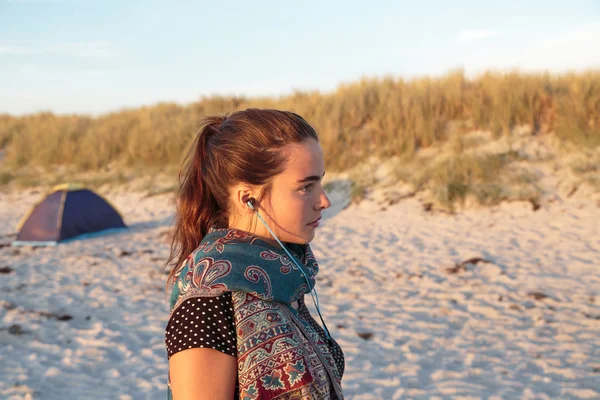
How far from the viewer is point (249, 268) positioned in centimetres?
139

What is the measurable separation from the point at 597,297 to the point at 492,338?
1651mm

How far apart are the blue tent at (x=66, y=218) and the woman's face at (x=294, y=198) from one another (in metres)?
8.81

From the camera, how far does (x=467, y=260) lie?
24.4 feet

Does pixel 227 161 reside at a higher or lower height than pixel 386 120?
higher

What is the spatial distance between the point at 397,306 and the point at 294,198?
4996 mm

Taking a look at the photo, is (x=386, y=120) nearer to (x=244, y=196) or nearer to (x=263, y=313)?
(x=244, y=196)

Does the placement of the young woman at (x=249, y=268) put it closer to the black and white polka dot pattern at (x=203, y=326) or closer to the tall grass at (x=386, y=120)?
the black and white polka dot pattern at (x=203, y=326)

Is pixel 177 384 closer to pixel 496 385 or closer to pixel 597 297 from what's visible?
pixel 496 385

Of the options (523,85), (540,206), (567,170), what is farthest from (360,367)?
(523,85)

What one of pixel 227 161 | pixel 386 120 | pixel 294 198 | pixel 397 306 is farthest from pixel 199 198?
pixel 386 120

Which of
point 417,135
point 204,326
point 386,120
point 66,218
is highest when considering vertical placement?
point 204,326

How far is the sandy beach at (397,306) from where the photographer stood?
14.6 ft

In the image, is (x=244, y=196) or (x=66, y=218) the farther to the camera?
(x=66, y=218)

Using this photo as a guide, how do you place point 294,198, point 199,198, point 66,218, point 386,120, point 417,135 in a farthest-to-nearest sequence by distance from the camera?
point 386,120 < point 417,135 < point 66,218 < point 199,198 < point 294,198
